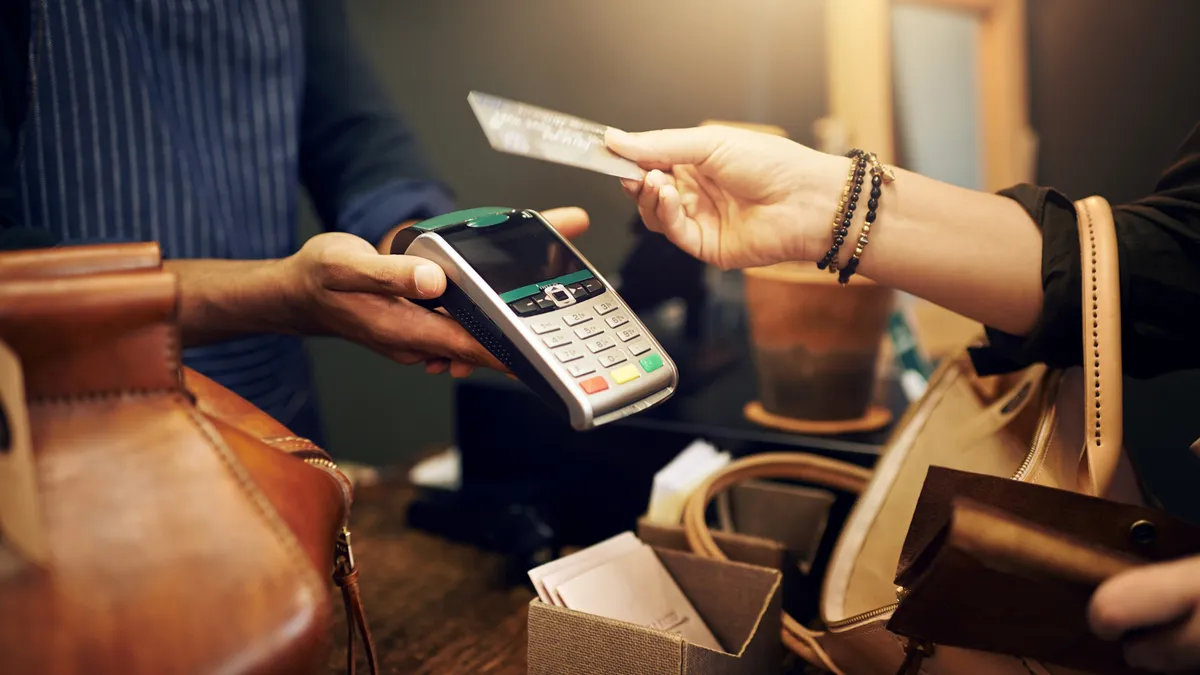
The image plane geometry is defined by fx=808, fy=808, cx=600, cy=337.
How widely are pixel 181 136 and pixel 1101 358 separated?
0.75 metres

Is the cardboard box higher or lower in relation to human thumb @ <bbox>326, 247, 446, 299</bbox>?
lower

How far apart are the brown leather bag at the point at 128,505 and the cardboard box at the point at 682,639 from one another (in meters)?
0.18

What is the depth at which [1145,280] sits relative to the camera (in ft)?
1.58

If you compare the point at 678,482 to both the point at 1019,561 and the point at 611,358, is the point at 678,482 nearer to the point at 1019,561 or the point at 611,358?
the point at 611,358

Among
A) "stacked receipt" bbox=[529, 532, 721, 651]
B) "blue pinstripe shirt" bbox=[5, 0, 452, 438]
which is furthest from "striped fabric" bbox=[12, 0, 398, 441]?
"stacked receipt" bbox=[529, 532, 721, 651]

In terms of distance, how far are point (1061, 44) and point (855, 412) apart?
2.94 ft

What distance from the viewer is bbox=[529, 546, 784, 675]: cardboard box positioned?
46cm

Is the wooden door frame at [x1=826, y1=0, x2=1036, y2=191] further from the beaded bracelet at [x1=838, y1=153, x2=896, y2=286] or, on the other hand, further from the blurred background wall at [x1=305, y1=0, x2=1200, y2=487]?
the beaded bracelet at [x1=838, y1=153, x2=896, y2=286]

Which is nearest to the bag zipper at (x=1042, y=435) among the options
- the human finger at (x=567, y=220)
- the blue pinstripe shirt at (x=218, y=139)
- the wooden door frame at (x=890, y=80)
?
the human finger at (x=567, y=220)

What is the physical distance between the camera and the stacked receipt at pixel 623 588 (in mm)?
524

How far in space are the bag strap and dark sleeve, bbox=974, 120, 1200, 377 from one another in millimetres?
17

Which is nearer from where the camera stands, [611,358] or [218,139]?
[611,358]

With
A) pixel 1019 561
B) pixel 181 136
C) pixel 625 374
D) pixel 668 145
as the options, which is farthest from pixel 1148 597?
pixel 181 136

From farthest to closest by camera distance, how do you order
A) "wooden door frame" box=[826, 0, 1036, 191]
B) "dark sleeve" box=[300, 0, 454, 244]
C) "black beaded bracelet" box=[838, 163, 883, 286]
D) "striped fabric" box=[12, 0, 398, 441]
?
"wooden door frame" box=[826, 0, 1036, 191] < "dark sleeve" box=[300, 0, 454, 244] < "striped fabric" box=[12, 0, 398, 441] < "black beaded bracelet" box=[838, 163, 883, 286]
